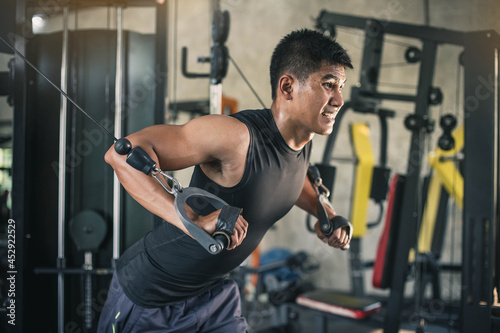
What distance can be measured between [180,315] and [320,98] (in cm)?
87

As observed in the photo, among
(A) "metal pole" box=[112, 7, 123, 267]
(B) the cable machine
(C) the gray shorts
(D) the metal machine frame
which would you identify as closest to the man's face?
(C) the gray shorts

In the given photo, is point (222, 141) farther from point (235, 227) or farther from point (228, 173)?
point (235, 227)

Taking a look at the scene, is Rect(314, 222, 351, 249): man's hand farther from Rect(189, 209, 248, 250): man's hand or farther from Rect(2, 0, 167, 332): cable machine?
Rect(2, 0, 167, 332): cable machine

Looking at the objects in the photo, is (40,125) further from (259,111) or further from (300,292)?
(300,292)

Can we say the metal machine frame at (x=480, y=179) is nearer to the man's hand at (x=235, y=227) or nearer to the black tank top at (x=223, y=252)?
the black tank top at (x=223, y=252)

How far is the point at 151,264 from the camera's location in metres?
1.53

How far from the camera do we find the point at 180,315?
1.61 metres

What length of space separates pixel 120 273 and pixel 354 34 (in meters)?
4.65

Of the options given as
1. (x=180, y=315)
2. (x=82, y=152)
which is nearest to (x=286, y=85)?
(x=180, y=315)

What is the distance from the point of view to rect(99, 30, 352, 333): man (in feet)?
4.36

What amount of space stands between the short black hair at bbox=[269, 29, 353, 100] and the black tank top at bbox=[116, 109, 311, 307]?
17 centimetres

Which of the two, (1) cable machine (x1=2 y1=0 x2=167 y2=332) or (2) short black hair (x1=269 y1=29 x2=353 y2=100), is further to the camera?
(1) cable machine (x1=2 y1=0 x2=167 y2=332)

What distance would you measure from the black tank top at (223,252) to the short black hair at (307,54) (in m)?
0.17

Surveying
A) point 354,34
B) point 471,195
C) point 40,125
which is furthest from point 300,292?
point 354,34
